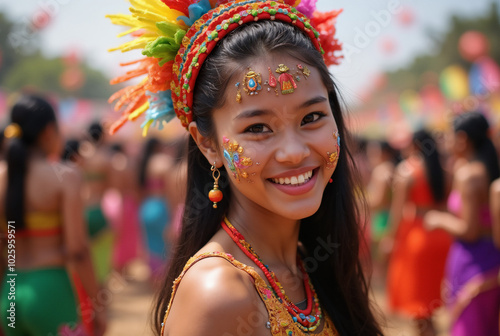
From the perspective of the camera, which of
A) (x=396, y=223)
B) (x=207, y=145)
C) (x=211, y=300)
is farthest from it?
(x=396, y=223)

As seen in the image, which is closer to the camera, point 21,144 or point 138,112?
point 138,112

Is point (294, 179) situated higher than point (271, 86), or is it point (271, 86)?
point (271, 86)

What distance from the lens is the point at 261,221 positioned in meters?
1.71

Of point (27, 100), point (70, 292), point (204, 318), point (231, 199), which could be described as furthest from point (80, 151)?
point (204, 318)

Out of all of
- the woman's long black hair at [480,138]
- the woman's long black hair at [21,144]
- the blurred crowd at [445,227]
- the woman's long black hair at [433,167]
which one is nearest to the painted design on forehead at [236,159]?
the blurred crowd at [445,227]

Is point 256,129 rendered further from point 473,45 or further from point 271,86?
point 473,45

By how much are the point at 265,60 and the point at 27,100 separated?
109 inches

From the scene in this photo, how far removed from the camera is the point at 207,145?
5.52ft

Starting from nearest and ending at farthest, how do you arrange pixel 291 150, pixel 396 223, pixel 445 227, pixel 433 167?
pixel 291 150, pixel 445 227, pixel 433 167, pixel 396 223

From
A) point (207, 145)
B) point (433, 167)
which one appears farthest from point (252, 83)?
point (433, 167)

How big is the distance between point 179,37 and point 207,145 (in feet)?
1.19

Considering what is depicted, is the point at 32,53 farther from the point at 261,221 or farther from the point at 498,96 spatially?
the point at 261,221

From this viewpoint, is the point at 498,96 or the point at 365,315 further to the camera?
the point at 498,96

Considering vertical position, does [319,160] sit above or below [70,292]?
above
